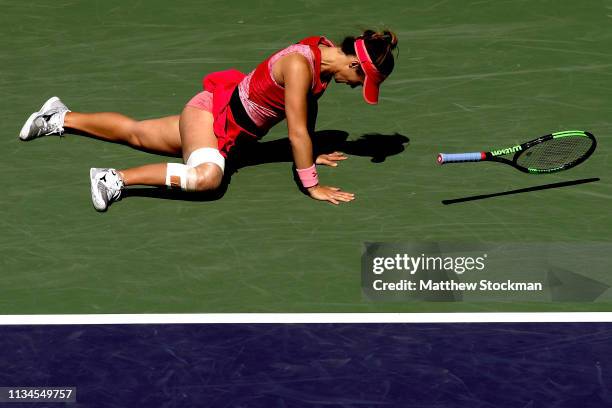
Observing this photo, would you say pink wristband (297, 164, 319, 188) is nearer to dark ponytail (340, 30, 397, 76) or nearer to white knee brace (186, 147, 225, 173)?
white knee brace (186, 147, 225, 173)

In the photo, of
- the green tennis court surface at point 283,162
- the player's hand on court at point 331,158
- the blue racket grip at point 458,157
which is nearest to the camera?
the green tennis court surface at point 283,162

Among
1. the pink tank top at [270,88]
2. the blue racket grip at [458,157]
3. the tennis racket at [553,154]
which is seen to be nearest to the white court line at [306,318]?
the blue racket grip at [458,157]

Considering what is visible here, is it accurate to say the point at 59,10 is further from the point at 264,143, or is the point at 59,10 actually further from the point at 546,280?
the point at 546,280

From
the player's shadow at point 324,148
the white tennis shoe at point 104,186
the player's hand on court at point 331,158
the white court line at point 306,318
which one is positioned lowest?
the white court line at point 306,318

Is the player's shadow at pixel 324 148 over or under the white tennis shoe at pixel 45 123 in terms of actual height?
under

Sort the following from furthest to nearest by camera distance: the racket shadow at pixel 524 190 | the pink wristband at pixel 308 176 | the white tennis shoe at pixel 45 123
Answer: the white tennis shoe at pixel 45 123 < the racket shadow at pixel 524 190 < the pink wristband at pixel 308 176

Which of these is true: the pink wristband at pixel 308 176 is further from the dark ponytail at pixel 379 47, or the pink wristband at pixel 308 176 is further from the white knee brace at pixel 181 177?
the dark ponytail at pixel 379 47

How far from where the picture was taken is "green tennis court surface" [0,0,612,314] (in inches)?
420

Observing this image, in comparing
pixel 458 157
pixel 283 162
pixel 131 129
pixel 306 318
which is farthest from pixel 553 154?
pixel 131 129

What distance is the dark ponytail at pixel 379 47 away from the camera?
11359mm

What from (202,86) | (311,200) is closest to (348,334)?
(311,200)

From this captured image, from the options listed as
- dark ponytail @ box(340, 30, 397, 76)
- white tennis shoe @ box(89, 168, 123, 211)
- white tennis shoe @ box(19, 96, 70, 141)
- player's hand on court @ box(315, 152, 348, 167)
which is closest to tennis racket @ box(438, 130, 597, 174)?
dark ponytail @ box(340, 30, 397, 76)

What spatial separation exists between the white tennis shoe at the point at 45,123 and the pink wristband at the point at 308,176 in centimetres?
251

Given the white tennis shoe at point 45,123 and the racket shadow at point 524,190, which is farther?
the white tennis shoe at point 45,123
